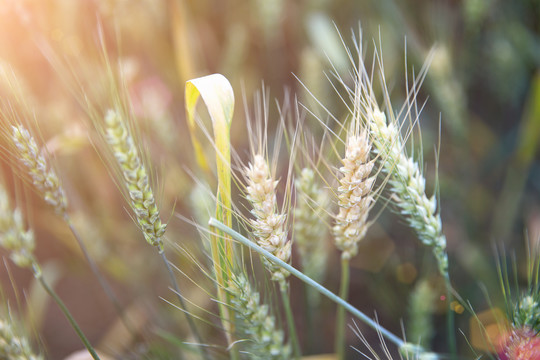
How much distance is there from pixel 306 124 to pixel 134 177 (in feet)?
1.71

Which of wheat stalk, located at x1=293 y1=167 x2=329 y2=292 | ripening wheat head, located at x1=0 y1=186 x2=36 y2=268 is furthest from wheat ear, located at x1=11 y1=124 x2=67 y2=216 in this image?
wheat stalk, located at x1=293 y1=167 x2=329 y2=292

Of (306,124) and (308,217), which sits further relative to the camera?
(306,124)

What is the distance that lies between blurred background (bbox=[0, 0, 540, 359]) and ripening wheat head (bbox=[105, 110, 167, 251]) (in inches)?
12.9

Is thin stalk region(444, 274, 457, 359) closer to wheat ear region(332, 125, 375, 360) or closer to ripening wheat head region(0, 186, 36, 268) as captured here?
wheat ear region(332, 125, 375, 360)

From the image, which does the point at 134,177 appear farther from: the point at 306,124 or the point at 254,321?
the point at 306,124

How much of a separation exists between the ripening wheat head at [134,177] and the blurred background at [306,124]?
12.9 inches

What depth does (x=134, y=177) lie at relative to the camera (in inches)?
16.6

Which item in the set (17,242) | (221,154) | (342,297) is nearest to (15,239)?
(17,242)

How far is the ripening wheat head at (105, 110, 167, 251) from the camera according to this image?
0.42 metres

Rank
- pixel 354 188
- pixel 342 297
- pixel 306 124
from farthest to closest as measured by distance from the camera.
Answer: pixel 306 124
pixel 342 297
pixel 354 188

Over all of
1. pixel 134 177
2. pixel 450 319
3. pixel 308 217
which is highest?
pixel 134 177

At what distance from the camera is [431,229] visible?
43 cm

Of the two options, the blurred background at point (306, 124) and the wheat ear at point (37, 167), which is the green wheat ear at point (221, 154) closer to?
the wheat ear at point (37, 167)

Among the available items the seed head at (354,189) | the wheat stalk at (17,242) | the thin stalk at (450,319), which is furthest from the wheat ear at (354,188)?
the wheat stalk at (17,242)
